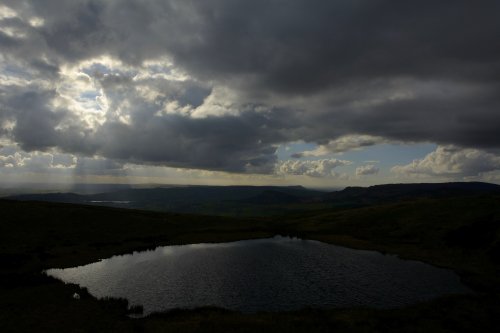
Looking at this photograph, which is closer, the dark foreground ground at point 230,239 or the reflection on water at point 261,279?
the dark foreground ground at point 230,239

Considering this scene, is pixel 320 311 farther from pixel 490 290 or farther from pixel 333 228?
pixel 333 228

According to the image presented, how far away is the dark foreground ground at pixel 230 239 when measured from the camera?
1257 inches

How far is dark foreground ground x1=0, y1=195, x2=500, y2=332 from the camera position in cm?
3192

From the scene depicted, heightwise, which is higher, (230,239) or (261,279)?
(261,279)

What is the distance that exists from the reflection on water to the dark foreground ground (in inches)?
133

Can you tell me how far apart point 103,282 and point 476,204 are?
103m

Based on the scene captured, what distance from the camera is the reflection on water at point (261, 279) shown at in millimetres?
40719

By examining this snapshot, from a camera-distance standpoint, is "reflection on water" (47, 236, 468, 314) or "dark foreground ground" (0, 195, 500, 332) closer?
"dark foreground ground" (0, 195, 500, 332)

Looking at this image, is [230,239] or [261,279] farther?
[230,239]

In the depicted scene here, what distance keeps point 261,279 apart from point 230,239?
135 ft

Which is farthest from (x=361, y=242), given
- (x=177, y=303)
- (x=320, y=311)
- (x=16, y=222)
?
(x=16, y=222)

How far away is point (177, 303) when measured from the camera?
39.6 metres

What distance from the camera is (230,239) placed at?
91312 mm

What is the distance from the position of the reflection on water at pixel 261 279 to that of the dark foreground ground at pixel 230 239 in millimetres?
3381
